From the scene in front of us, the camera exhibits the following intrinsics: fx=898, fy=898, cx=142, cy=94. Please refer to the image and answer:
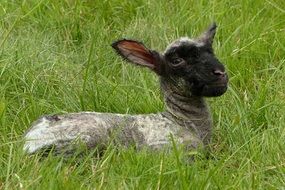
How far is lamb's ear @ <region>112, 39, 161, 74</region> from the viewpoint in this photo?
5.33 m

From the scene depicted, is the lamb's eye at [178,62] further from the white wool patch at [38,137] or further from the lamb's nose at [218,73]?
the white wool patch at [38,137]

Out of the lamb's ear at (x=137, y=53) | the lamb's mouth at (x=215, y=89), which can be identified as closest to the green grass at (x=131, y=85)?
the lamb's mouth at (x=215, y=89)

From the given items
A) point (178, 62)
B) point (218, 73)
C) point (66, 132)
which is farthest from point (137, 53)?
point (66, 132)

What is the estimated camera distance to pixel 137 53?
17.6ft

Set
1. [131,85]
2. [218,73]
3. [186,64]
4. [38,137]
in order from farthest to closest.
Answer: [131,85] → [186,64] → [218,73] → [38,137]

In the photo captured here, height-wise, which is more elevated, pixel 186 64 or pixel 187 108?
pixel 186 64

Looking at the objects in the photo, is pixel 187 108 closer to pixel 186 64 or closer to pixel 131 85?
pixel 186 64

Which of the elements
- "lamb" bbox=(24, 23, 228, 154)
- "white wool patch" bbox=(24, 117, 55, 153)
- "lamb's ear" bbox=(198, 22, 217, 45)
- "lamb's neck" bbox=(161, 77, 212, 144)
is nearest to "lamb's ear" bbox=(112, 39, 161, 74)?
"lamb" bbox=(24, 23, 228, 154)

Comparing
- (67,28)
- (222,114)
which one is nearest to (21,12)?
(67,28)

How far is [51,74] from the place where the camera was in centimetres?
605

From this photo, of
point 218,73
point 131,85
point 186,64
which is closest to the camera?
point 218,73

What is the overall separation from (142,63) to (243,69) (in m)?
0.96

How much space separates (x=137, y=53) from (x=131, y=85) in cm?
54

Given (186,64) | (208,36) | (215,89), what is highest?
(208,36)
